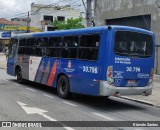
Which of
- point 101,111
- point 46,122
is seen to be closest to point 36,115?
point 46,122

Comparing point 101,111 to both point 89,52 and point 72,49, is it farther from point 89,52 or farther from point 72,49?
point 72,49

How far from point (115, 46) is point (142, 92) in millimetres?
1929

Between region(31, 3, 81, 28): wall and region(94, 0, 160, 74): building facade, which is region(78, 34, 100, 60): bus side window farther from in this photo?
region(31, 3, 81, 28): wall

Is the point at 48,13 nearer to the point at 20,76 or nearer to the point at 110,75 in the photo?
the point at 20,76

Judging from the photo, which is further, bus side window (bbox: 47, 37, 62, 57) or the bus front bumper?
bus side window (bbox: 47, 37, 62, 57)

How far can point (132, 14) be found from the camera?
24.5 metres

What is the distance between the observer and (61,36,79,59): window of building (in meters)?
12.6

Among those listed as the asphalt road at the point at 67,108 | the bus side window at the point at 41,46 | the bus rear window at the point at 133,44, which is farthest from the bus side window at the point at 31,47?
the bus rear window at the point at 133,44

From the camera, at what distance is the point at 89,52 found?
1169 cm

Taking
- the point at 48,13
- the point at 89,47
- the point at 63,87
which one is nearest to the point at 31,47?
the point at 63,87

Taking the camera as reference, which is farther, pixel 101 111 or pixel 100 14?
pixel 100 14

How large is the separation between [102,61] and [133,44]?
1351mm

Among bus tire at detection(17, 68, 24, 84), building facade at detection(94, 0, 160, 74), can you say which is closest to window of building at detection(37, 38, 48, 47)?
bus tire at detection(17, 68, 24, 84)

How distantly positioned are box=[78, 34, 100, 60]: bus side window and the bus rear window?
66cm
